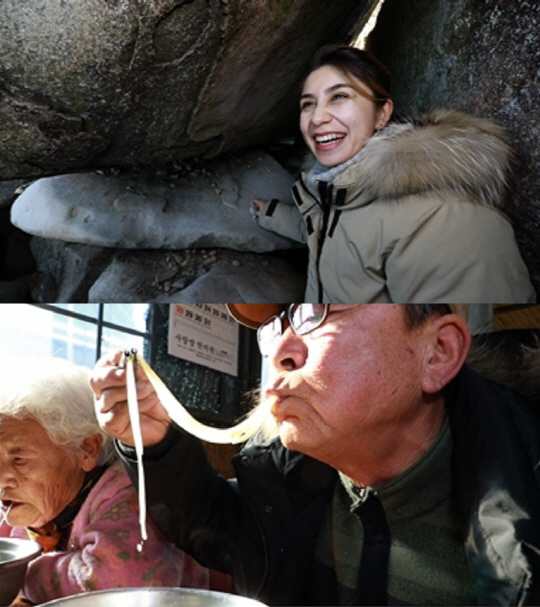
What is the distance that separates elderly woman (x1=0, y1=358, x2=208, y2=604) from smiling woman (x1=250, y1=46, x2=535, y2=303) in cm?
81

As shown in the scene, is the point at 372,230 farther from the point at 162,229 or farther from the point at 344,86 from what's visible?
the point at 162,229

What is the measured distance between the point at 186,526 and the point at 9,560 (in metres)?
0.33

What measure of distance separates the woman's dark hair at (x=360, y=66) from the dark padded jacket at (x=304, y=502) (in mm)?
1182

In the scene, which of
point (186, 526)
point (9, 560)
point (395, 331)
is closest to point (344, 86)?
point (395, 331)

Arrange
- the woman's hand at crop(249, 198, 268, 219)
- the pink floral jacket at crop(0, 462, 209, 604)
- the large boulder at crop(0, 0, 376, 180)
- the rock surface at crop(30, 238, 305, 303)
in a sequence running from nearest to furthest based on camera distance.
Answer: the pink floral jacket at crop(0, 462, 209, 604) → the large boulder at crop(0, 0, 376, 180) → the rock surface at crop(30, 238, 305, 303) → the woman's hand at crop(249, 198, 268, 219)

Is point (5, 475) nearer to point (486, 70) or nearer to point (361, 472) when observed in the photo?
point (361, 472)

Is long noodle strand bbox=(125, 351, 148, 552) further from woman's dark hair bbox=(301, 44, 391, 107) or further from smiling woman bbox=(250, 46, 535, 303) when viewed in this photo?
woman's dark hair bbox=(301, 44, 391, 107)

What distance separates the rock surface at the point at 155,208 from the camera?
2910 mm

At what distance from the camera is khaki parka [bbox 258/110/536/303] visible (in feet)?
6.56

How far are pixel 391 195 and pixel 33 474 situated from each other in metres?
1.21

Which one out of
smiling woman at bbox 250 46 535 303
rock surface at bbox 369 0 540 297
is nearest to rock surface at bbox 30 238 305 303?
smiling woman at bbox 250 46 535 303

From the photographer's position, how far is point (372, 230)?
83.0 inches

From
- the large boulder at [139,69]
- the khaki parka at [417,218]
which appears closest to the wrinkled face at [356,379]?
the khaki parka at [417,218]

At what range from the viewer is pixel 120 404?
1433 millimetres
